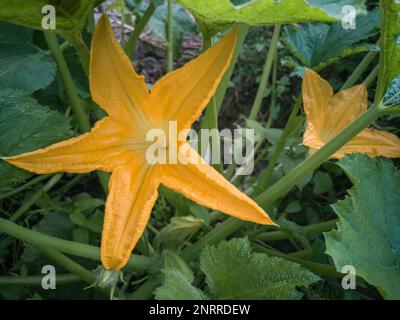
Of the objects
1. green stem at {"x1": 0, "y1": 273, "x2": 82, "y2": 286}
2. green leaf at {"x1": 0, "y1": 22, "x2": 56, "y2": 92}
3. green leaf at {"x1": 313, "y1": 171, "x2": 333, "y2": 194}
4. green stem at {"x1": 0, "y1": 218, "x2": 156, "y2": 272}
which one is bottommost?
green stem at {"x1": 0, "y1": 273, "x2": 82, "y2": 286}

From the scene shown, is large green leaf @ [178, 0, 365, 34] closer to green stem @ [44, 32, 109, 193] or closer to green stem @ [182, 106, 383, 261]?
green stem @ [182, 106, 383, 261]

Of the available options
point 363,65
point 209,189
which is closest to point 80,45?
point 209,189

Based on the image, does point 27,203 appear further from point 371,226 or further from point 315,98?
point 371,226

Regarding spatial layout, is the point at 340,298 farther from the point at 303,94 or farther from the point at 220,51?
the point at 220,51

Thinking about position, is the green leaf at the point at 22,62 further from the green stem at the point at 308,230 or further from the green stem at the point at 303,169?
the green stem at the point at 308,230

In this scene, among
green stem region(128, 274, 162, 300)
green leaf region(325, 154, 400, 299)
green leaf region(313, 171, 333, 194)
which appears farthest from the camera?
green leaf region(313, 171, 333, 194)

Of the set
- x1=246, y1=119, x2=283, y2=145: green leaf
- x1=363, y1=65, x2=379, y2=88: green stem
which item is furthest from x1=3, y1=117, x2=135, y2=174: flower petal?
x1=363, y1=65, x2=379, y2=88: green stem
